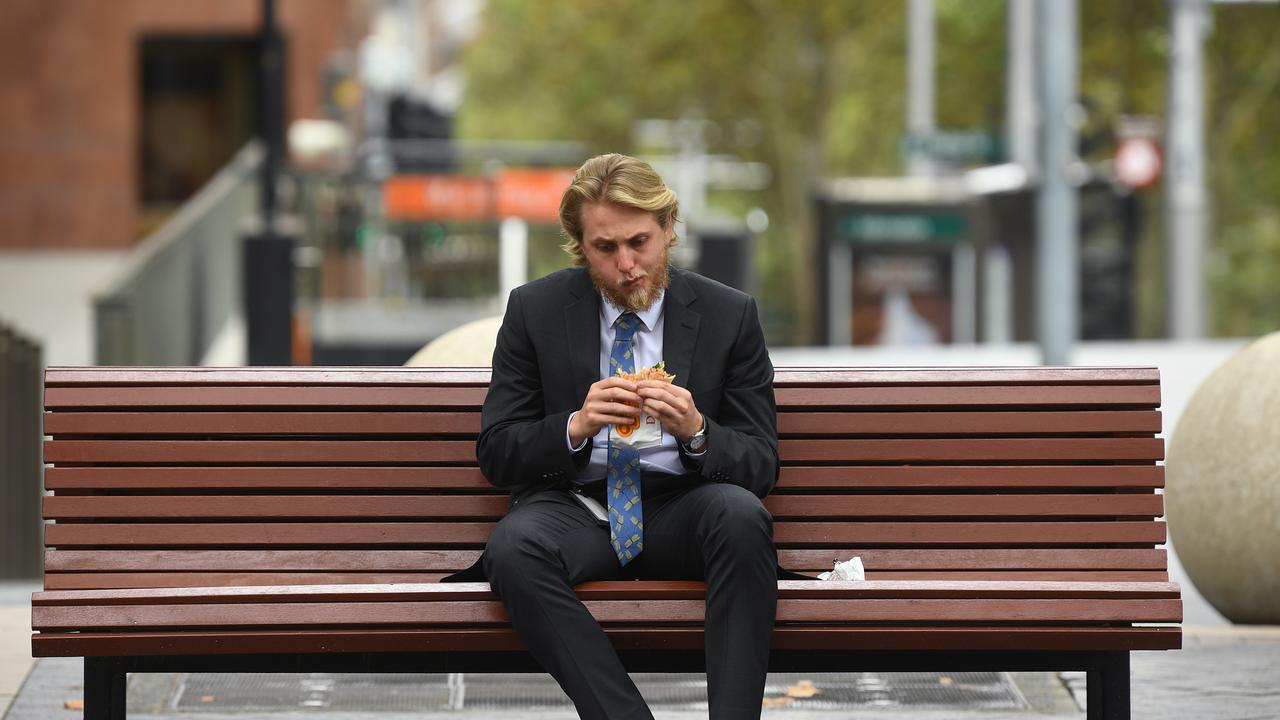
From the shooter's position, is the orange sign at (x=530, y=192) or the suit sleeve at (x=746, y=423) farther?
the orange sign at (x=530, y=192)

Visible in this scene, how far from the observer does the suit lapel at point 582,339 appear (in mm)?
4930

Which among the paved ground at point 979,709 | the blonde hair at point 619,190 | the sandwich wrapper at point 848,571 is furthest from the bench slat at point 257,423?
the paved ground at point 979,709

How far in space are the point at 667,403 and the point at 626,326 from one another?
1.22 ft

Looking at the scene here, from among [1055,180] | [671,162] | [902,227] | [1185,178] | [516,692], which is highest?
[671,162]

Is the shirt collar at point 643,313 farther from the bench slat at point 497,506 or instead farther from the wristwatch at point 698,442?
the bench slat at point 497,506

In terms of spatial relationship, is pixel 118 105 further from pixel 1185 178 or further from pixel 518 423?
pixel 518 423

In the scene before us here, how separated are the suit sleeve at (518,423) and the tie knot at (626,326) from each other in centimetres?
21

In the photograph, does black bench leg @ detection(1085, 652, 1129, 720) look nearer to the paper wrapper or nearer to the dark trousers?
the dark trousers

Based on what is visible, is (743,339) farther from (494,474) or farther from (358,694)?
(358,694)

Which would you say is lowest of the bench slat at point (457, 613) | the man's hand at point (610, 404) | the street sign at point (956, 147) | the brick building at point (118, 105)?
the bench slat at point (457, 613)

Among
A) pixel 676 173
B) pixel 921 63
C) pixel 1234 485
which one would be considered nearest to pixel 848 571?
pixel 1234 485

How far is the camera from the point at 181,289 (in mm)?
15266

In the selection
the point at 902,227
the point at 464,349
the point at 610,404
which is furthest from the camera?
the point at 902,227

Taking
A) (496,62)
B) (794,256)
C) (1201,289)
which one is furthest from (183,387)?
(496,62)
